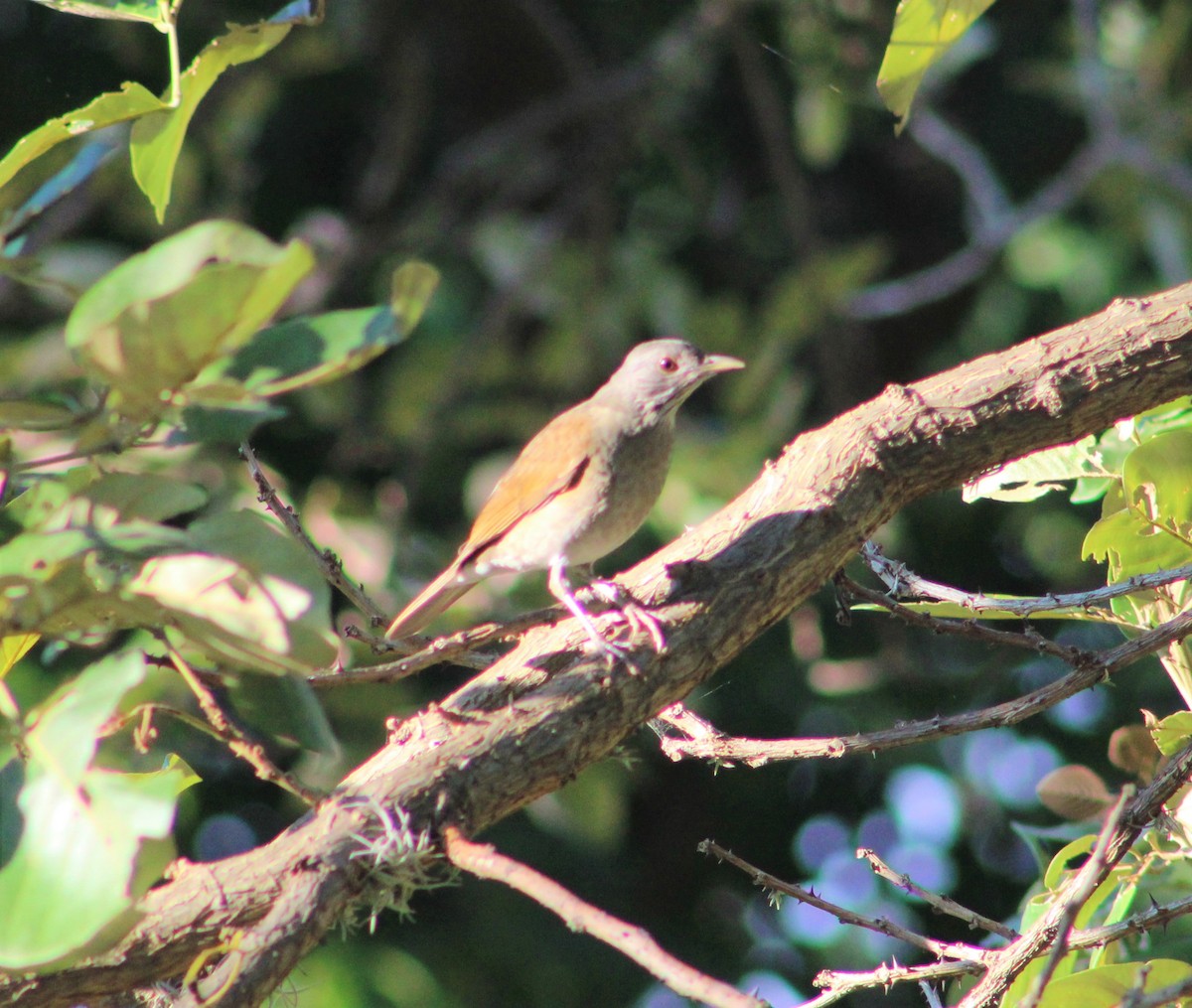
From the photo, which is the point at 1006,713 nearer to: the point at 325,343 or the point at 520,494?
the point at 325,343

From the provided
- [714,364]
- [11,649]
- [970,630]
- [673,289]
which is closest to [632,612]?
[970,630]

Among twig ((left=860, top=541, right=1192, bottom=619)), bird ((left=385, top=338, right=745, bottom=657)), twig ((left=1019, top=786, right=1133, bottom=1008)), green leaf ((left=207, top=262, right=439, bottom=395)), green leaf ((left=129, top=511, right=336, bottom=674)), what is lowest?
bird ((left=385, top=338, right=745, bottom=657))

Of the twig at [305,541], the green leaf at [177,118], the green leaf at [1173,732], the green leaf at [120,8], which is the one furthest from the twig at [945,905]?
the green leaf at [120,8]

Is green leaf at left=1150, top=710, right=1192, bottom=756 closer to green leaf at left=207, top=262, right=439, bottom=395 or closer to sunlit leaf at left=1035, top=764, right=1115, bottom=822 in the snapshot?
sunlit leaf at left=1035, top=764, right=1115, bottom=822

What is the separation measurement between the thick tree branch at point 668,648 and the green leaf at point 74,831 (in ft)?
1.10

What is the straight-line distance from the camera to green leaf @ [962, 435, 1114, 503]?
2707 millimetres

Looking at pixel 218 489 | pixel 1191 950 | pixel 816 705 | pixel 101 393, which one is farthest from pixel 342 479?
pixel 101 393

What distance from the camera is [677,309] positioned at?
6715 millimetres

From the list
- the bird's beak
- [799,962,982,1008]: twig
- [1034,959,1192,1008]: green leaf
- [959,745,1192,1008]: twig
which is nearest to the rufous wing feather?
the bird's beak

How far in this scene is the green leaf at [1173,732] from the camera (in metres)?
2.38

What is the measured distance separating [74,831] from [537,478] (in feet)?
8.62

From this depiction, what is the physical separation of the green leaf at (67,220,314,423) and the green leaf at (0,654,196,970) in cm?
36

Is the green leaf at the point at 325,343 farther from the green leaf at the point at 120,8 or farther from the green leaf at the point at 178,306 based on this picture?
the green leaf at the point at 120,8

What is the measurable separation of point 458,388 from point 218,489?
1744 mm
